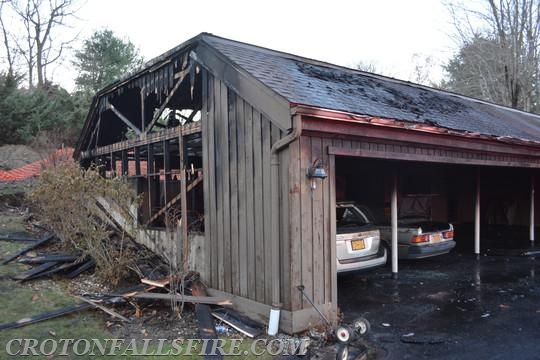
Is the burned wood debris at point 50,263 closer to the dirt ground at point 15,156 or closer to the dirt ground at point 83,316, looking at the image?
the dirt ground at point 83,316

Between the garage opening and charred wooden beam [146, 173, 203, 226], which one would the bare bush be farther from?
the garage opening

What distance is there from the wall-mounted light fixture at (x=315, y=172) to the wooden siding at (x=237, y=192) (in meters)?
0.48

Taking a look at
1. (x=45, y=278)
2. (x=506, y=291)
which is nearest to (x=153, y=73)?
(x=45, y=278)

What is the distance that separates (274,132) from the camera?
5.25m

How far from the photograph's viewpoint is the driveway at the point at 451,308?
4.81 meters

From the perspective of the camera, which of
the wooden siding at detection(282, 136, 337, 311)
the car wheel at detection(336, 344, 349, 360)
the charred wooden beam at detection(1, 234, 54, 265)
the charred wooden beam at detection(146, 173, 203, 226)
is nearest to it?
the car wheel at detection(336, 344, 349, 360)

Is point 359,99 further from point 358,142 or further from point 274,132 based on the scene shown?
point 274,132

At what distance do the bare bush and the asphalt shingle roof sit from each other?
3094mm

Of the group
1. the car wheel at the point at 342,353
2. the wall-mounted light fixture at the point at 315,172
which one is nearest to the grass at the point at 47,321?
the car wheel at the point at 342,353

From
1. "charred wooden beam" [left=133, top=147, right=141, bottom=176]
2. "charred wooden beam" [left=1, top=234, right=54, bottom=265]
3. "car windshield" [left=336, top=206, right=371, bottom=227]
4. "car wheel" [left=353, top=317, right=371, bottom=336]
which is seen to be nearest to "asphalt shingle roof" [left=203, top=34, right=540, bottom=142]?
"car windshield" [left=336, top=206, right=371, bottom=227]

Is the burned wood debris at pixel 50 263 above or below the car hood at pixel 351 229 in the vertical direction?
below

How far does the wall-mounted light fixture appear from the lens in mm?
5133

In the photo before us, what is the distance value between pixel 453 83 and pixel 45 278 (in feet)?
105

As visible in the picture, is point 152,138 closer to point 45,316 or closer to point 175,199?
point 175,199
